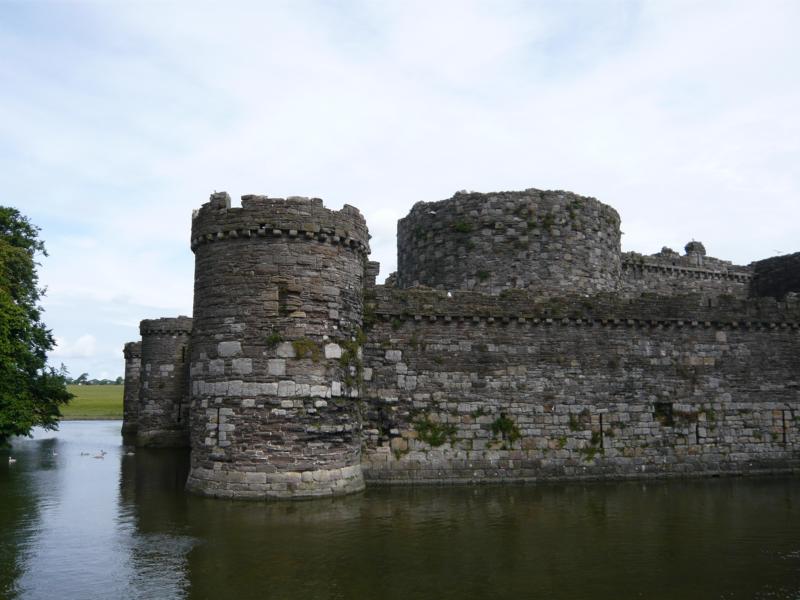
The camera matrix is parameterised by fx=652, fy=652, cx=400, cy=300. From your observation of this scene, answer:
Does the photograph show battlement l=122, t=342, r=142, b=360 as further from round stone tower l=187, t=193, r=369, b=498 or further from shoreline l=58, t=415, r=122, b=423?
shoreline l=58, t=415, r=122, b=423

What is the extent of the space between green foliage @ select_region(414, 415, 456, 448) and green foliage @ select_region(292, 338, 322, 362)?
403 cm

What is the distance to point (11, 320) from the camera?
81.5ft

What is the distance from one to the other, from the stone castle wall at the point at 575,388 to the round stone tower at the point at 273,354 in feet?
6.45

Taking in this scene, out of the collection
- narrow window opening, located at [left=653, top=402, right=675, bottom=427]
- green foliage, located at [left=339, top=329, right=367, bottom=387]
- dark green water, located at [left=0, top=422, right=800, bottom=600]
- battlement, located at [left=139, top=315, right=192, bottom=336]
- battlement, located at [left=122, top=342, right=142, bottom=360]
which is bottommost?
dark green water, located at [left=0, top=422, right=800, bottom=600]

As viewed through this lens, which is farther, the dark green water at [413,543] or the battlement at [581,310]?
the battlement at [581,310]

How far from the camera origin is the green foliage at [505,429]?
19.4 meters

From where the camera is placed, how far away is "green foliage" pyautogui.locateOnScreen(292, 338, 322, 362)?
16734 mm

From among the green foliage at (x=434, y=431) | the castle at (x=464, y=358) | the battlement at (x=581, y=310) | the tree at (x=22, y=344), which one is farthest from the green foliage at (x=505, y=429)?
the tree at (x=22, y=344)

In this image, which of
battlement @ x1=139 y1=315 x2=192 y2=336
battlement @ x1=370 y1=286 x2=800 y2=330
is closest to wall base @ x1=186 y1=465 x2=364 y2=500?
battlement @ x1=370 y1=286 x2=800 y2=330

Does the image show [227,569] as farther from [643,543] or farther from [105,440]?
[105,440]

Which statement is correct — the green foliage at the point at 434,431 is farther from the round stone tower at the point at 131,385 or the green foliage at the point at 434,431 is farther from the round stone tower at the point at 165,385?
the round stone tower at the point at 131,385

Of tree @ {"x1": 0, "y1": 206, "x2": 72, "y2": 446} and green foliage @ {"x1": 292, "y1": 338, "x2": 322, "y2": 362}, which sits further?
tree @ {"x1": 0, "y1": 206, "x2": 72, "y2": 446}

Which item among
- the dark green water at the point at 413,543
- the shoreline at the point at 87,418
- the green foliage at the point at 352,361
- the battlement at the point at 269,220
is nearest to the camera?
the dark green water at the point at 413,543

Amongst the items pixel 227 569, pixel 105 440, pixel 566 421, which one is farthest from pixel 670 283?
pixel 105 440
